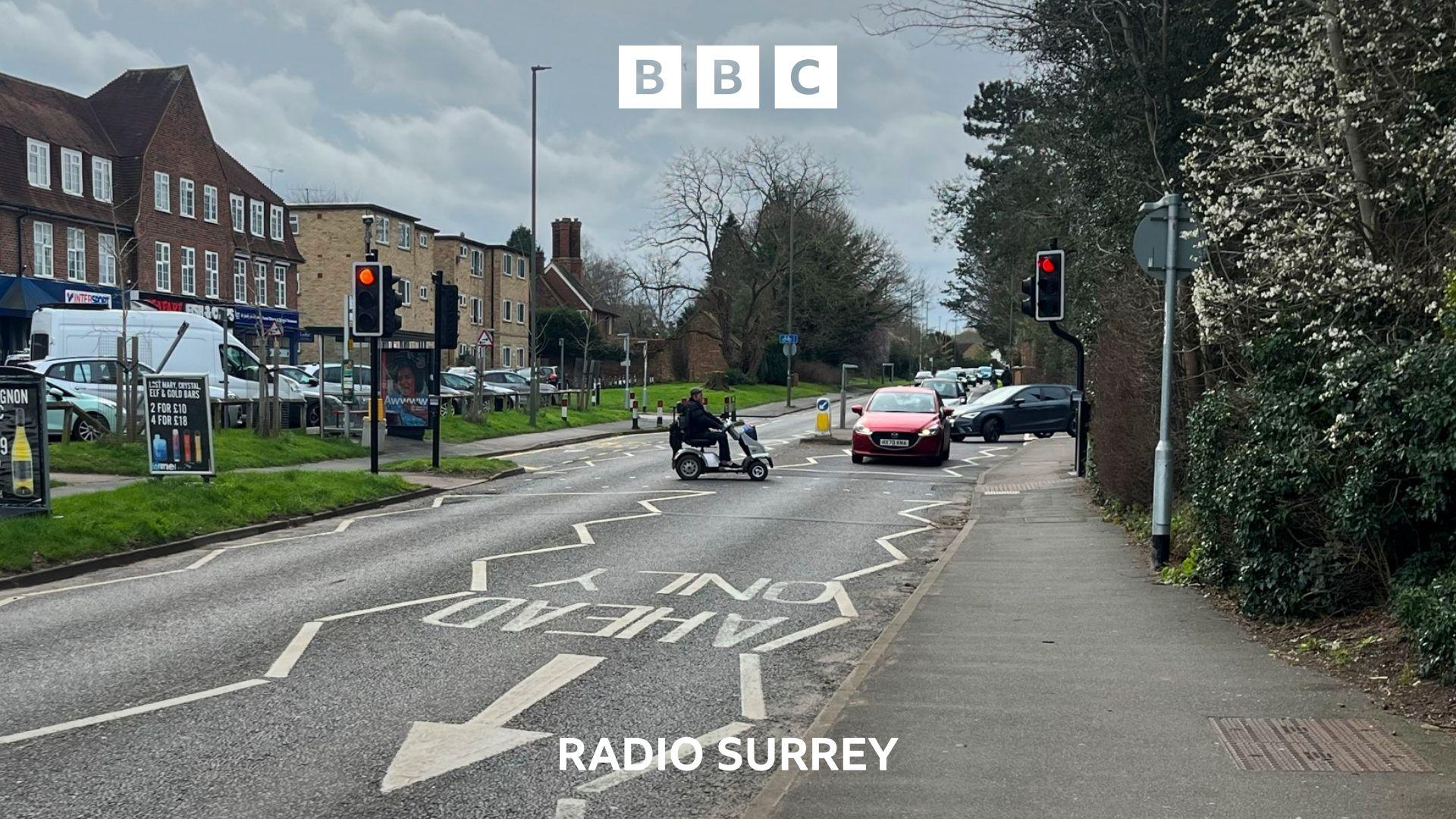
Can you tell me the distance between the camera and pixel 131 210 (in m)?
46.2

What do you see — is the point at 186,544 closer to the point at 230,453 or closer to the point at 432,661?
the point at 432,661

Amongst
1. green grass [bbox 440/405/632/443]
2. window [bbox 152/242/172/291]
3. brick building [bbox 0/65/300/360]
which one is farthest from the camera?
window [bbox 152/242/172/291]

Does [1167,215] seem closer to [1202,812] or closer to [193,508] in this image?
[1202,812]

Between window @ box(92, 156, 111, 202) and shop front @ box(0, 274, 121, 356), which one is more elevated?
window @ box(92, 156, 111, 202)

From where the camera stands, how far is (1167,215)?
36.9 ft

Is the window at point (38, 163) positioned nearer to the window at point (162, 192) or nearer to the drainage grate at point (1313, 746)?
the window at point (162, 192)

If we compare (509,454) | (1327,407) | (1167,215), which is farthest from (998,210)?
(1327,407)

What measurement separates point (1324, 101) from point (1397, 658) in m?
5.09

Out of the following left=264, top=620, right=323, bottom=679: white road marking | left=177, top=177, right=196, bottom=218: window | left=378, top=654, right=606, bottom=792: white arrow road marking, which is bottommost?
left=264, top=620, right=323, bottom=679: white road marking

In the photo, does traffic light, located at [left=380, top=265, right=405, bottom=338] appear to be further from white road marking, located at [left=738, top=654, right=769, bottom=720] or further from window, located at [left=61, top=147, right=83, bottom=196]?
window, located at [left=61, top=147, right=83, bottom=196]

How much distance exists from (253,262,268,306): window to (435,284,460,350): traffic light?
3609cm

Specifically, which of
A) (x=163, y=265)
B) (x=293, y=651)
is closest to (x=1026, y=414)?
(x=293, y=651)

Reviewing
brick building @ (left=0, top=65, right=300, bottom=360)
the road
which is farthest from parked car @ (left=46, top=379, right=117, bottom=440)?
brick building @ (left=0, top=65, right=300, bottom=360)

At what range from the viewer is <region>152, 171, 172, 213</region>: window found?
155ft
